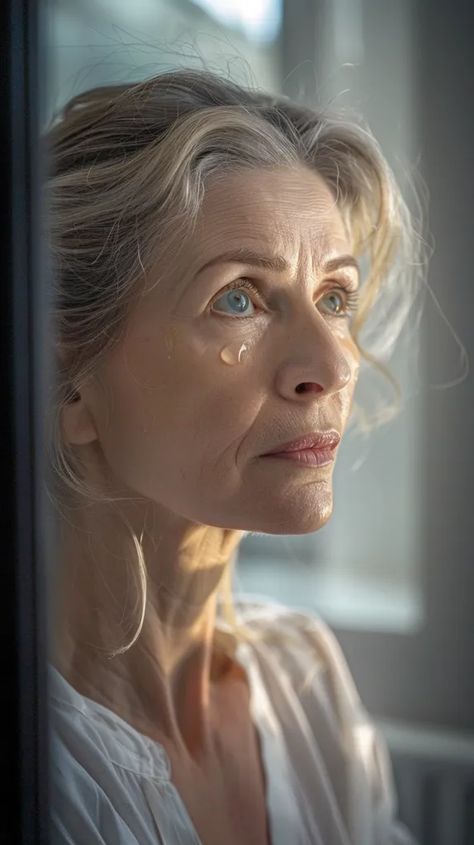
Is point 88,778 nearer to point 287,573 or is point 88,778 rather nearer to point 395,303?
point 395,303

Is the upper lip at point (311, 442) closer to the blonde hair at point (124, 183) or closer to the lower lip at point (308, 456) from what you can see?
the lower lip at point (308, 456)

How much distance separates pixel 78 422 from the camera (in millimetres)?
522

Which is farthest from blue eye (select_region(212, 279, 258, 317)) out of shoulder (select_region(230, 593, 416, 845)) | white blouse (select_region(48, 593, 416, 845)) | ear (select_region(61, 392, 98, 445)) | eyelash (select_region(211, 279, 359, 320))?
shoulder (select_region(230, 593, 416, 845))

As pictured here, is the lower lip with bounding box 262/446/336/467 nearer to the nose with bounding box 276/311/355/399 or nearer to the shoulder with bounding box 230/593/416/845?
the nose with bounding box 276/311/355/399

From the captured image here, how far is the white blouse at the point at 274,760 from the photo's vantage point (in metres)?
0.51

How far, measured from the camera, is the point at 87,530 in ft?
1.73

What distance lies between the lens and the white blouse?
0.51m

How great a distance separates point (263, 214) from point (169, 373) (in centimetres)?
11

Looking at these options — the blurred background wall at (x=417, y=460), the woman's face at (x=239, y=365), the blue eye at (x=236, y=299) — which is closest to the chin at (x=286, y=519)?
the woman's face at (x=239, y=365)

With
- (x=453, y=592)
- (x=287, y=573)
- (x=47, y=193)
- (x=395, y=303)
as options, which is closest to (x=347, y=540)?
(x=287, y=573)

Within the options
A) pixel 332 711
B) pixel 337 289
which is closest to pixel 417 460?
pixel 332 711

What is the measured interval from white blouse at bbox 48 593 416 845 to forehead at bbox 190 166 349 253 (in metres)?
0.26

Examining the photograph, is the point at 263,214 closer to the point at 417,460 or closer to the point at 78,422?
the point at 78,422

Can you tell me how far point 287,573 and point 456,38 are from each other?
76cm
